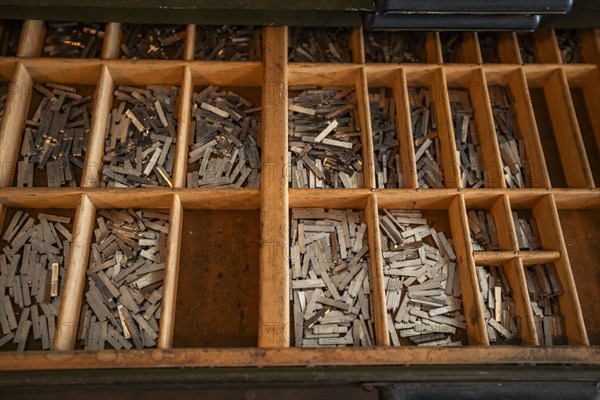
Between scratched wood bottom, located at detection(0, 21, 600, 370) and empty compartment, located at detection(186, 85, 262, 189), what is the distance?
0.12m

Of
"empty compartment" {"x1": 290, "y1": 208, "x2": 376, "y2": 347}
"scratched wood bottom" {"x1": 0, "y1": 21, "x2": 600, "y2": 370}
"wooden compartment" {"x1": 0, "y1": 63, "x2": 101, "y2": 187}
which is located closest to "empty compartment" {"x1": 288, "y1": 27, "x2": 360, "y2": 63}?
"scratched wood bottom" {"x1": 0, "y1": 21, "x2": 600, "y2": 370}

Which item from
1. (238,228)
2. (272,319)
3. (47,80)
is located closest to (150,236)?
(238,228)

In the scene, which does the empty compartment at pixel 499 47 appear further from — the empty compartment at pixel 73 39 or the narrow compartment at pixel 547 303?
the empty compartment at pixel 73 39

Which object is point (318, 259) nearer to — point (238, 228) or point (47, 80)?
point (238, 228)

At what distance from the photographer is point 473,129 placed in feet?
14.5

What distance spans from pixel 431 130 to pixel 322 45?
1.14 meters

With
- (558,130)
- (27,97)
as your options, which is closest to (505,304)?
(558,130)

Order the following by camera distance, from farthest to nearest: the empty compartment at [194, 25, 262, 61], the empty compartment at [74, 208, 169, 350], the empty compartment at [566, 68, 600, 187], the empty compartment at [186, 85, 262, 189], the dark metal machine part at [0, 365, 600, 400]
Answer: the empty compartment at [194, 25, 262, 61] < the empty compartment at [566, 68, 600, 187] < the empty compartment at [186, 85, 262, 189] < the empty compartment at [74, 208, 169, 350] < the dark metal machine part at [0, 365, 600, 400]

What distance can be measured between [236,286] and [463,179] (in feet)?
6.10

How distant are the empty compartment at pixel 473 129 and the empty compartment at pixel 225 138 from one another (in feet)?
4.97

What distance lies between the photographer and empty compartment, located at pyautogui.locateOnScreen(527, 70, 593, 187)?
416 centimetres

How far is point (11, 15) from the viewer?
4117 mm

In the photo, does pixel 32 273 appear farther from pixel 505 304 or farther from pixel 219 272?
pixel 505 304

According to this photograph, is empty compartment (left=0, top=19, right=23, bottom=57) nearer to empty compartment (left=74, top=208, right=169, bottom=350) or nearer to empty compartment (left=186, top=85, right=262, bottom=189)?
empty compartment (left=186, top=85, right=262, bottom=189)
